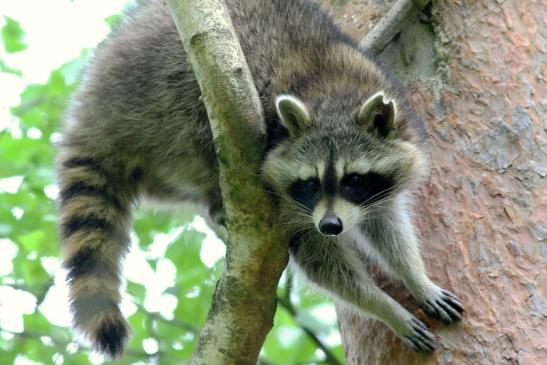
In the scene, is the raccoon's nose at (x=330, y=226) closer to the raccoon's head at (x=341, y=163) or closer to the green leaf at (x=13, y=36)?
the raccoon's head at (x=341, y=163)

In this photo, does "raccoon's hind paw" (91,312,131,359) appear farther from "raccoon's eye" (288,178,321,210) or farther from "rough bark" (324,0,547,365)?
"rough bark" (324,0,547,365)

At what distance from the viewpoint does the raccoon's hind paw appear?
3.21 m

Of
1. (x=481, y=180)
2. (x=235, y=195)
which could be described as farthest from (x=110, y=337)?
(x=481, y=180)

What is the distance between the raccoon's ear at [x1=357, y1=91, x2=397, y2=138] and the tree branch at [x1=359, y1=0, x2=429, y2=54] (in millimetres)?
645

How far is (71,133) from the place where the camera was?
4.02m

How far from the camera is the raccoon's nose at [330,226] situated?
3.23 metres

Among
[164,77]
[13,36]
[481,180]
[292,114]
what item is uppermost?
[481,180]

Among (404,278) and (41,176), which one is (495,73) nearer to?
(404,278)

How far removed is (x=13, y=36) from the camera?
5.84m

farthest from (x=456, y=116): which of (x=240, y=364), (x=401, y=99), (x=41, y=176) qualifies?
(x=41, y=176)

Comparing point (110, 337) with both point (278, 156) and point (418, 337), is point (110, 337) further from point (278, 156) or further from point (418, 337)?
point (418, 337)

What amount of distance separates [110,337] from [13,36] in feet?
11.0

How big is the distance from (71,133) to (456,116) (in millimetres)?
1878

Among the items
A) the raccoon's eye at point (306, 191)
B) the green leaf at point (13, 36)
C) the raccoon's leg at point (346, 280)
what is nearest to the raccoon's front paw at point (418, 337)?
the raccoon's leg at point (346, 280)
